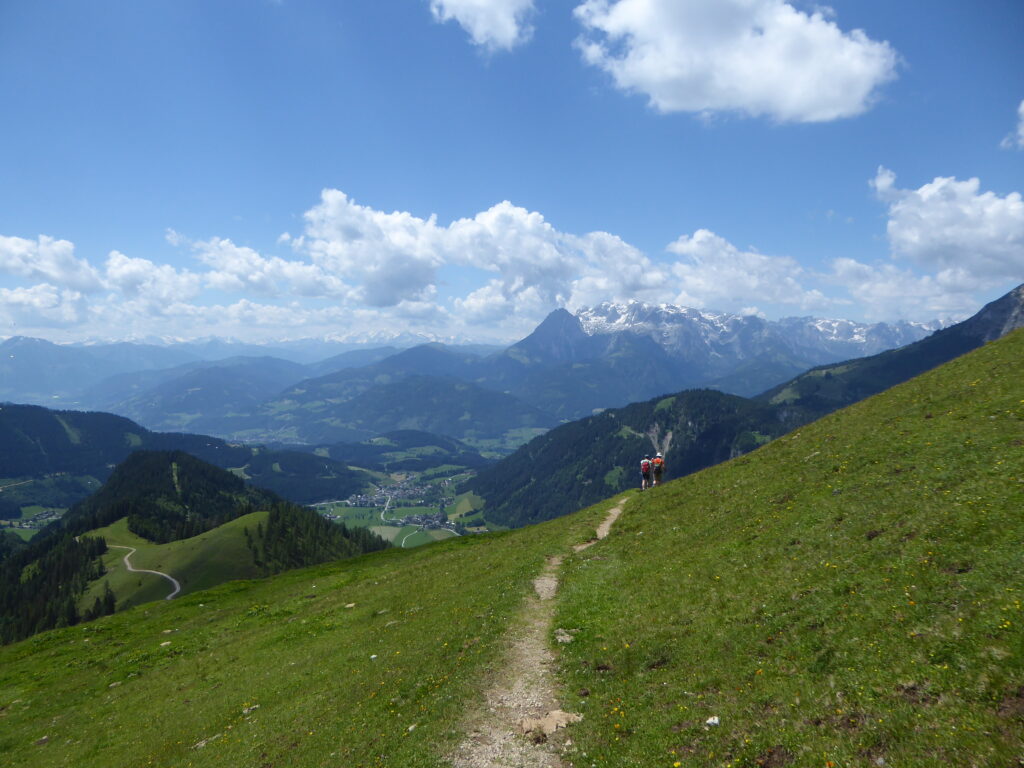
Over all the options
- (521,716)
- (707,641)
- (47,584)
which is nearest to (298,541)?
(47,584)

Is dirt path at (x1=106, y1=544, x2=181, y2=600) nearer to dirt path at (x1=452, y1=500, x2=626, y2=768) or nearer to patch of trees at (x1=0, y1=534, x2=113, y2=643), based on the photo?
patch of trees at (x1=0, y1=534, x2=113, y2=643)

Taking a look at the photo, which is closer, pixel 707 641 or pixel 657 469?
pixel 707 641

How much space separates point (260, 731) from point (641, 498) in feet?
117

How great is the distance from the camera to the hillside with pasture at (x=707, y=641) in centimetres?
1291

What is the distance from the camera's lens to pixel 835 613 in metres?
16.8

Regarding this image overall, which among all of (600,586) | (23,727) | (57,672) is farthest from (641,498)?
(57,672)

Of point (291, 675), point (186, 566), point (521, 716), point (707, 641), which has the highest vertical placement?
point (707, 641)

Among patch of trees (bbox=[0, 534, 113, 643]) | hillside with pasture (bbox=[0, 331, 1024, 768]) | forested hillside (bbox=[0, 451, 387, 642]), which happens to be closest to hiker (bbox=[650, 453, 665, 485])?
hillside with pasture (bbox=[0, 331, 1024, 768])

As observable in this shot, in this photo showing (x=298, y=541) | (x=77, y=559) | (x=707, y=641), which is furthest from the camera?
(x=298, y=541)

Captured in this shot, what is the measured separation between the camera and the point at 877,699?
41.5 feet

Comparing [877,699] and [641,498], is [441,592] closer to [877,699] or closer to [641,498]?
[641,498]

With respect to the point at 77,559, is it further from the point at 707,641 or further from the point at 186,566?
the point at 707,641

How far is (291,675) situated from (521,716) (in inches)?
779

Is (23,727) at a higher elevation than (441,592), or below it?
below
